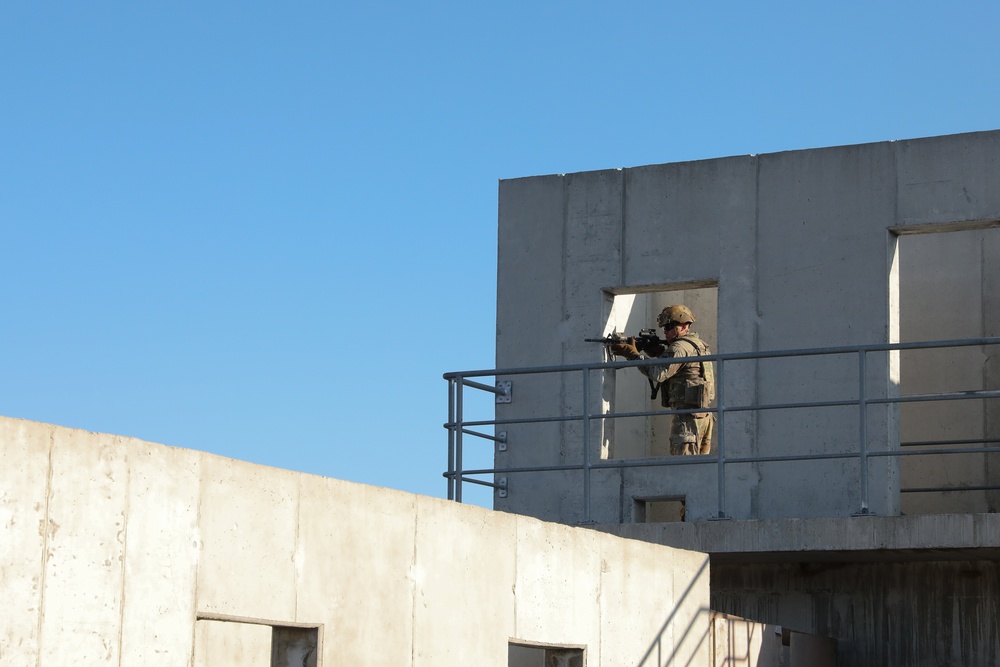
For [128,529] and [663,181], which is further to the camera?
[663,181]

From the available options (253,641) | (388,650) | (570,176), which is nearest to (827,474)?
(570,176)

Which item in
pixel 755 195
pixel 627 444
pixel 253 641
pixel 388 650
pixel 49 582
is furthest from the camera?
pixel 627 444

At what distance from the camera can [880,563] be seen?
515 inches

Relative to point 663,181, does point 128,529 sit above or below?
below

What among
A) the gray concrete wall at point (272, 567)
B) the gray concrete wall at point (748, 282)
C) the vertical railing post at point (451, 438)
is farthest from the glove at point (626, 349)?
the gray concrete wall at point (272, 567)

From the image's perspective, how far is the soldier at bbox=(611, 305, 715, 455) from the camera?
13.8m

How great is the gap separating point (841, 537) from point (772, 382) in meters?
1.69

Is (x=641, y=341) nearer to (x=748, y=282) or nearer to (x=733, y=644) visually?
(x=748, y=282)

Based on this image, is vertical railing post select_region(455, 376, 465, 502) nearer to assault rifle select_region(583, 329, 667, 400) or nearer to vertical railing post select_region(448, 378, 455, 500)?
vertical railing post select_region(448, 378, 455, 500)

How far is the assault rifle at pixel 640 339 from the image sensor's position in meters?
13.8

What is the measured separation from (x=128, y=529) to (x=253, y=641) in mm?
6441

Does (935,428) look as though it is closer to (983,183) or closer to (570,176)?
(983,183)

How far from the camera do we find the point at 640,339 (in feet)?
46.8

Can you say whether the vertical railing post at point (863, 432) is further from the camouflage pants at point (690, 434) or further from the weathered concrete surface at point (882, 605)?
the camouflage pants at point (690, 434)
